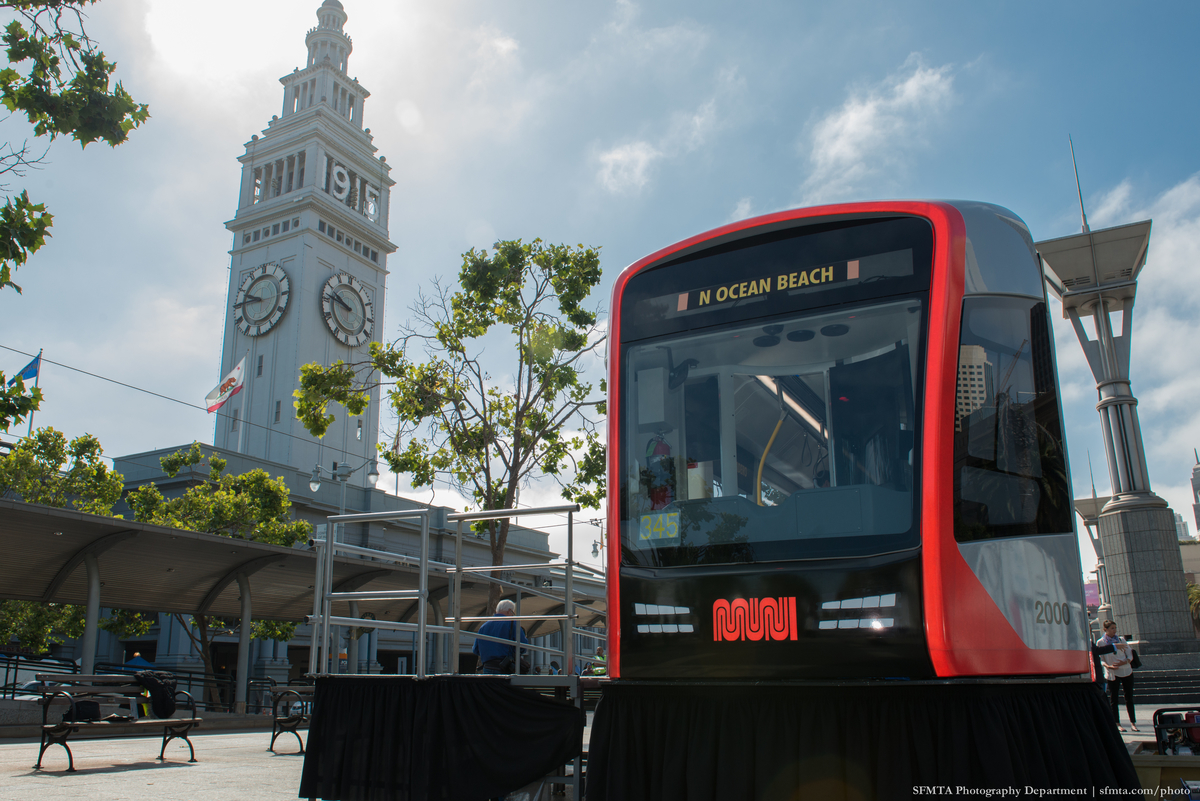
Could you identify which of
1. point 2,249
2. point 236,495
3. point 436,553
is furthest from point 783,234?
point 436,553

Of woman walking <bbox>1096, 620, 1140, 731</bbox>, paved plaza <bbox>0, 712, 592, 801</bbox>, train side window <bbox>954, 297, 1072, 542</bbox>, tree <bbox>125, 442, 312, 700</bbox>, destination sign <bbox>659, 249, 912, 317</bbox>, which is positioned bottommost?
paved plaza <bbox>0, 712, 592, 801</bbox>

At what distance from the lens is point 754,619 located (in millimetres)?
4512

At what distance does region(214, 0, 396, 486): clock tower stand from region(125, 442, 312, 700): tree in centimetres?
2353

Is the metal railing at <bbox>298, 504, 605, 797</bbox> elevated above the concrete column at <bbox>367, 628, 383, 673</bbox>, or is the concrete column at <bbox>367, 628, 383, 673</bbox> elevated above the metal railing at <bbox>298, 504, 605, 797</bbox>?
the metal railing at <bbox>298, 504, 605, 797</bbox>

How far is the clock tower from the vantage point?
60.8m

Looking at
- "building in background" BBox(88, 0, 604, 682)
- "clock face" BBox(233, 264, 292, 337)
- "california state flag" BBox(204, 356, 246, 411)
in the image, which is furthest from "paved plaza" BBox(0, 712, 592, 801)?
"clock face" BBox(233, 264, 292, 337)

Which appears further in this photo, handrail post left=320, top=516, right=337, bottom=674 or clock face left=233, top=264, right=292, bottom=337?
clock face left=233, top=264, right=292, bottom=337

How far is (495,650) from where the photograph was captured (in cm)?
704

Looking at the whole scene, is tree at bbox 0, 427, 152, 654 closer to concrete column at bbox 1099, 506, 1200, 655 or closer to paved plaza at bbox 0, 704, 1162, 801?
paved plaza at bbox 0, 704, 1162, 801

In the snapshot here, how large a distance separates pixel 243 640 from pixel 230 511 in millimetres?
10447

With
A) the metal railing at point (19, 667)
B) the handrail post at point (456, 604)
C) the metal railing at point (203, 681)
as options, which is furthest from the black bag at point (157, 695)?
the handrail post at point (456, 604)

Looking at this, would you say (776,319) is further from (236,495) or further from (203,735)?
(236,495)

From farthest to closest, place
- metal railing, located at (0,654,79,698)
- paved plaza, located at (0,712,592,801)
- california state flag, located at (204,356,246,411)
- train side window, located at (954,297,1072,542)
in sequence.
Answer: california state flag, located at (204,356,246,411) → metal railing, located at (0,654,79,698) → paved plaza, located at (0,712,592,801) → train side window, located at (954,297,1072,542)

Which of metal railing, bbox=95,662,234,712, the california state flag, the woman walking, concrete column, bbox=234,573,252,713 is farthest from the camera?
the california state flag
